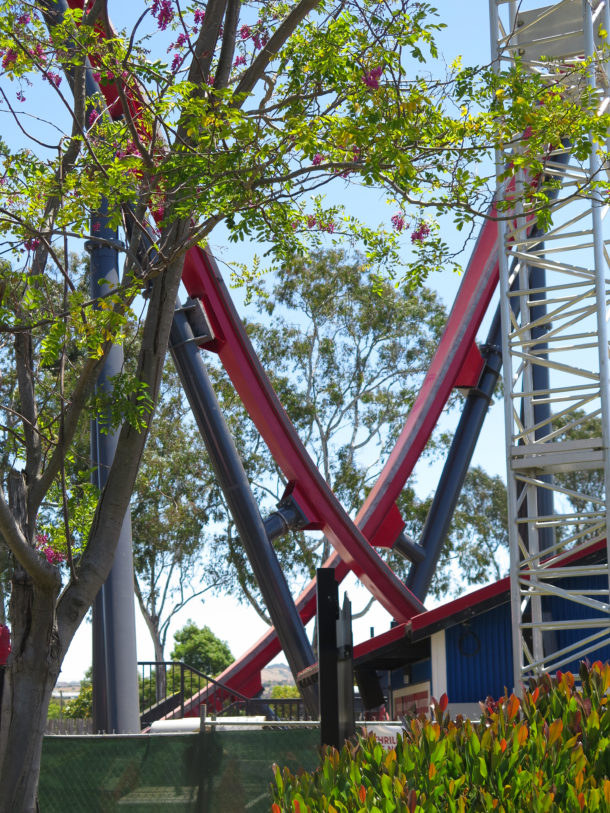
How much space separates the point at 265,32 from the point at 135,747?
612 cm

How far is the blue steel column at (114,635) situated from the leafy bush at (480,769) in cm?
818

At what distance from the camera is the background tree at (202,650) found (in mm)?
55938

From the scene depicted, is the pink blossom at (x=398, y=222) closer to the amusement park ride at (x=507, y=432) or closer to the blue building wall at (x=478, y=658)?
the amusement park ride at (x=507, y=432)

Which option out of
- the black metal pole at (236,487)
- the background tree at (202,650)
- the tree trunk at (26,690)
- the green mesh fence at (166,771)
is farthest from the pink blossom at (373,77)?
the background tree at (202,650)

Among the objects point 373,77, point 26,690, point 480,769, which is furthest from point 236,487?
point 480,769

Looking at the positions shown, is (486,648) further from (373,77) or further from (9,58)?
(9,58)

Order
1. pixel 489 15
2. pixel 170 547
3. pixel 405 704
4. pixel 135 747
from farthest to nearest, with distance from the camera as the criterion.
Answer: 1. pixel 170 547
2. pixel 405 704
3. pixel 489 15
4. pixel 135 747

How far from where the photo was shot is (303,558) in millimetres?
30234

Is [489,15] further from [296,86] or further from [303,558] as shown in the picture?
Answer: [303,558]

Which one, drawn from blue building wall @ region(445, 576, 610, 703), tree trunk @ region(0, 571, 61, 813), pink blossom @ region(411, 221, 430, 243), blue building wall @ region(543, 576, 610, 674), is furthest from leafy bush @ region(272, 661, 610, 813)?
blue building wall @ region(445, 576, 610, 703)

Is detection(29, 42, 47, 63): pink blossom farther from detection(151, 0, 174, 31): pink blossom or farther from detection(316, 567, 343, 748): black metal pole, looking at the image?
detection(316, 567, 343, 748): black metal pole

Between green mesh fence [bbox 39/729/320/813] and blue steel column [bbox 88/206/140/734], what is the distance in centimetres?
310

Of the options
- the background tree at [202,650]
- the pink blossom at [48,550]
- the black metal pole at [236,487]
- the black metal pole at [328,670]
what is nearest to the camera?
the black metal pole at [328,670]

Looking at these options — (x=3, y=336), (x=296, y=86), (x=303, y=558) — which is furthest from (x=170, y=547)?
(x=296, y=86)
